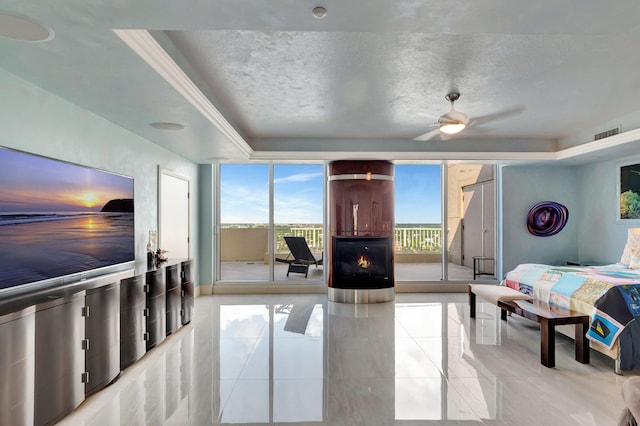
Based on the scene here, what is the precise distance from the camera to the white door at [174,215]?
4.81 metres

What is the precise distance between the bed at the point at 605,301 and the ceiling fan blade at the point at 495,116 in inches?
79.1

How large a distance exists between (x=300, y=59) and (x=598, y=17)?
2.01 metres

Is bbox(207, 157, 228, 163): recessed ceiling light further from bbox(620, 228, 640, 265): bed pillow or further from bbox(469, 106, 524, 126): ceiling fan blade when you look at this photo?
bbox(620, 228, 640, 265): bed pillow

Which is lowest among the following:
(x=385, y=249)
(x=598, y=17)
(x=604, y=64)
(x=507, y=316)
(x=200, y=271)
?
(x=507, y=316)

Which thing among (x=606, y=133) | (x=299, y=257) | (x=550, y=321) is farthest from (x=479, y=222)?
(x=550, y=321)

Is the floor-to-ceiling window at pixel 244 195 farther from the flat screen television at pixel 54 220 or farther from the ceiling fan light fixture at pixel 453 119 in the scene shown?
the ceiling fan light fixture at pixel 453 119

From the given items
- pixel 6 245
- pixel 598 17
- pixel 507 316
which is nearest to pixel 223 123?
pixel 6 245

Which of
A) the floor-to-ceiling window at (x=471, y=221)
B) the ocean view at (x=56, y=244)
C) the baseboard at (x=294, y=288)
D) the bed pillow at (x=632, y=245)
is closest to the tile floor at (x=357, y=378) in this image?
the ocean view at (x=56, y=244)

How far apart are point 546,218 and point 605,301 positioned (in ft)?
11.5

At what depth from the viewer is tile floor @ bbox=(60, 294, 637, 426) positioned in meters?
2.42

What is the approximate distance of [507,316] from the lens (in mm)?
4859

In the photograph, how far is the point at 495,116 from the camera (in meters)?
4.63

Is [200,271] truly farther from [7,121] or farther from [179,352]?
[7,121]

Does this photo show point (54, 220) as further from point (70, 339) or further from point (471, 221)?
point (471, 221)
